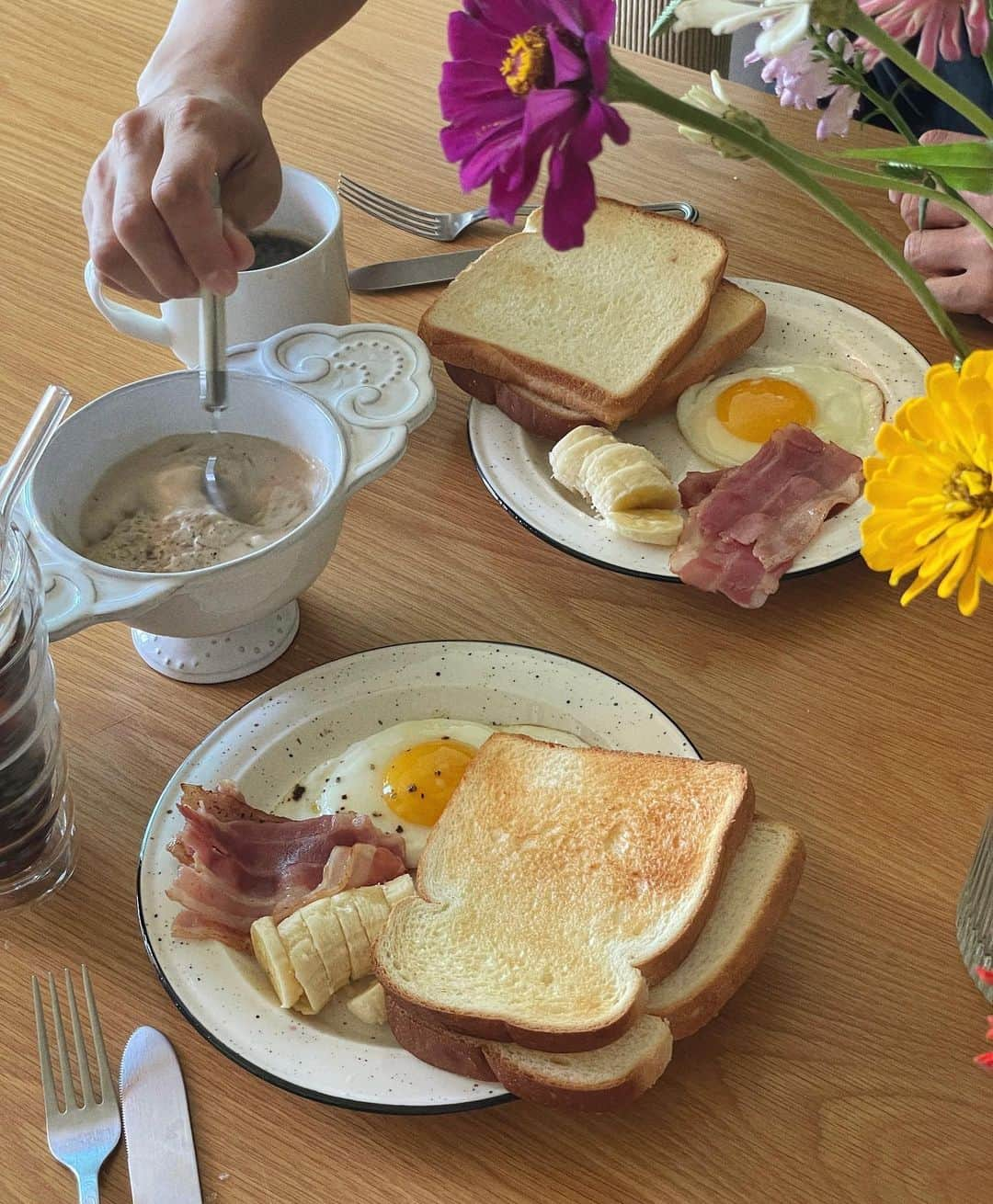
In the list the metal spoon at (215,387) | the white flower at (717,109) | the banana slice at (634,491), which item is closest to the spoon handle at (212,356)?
the metal spoon at (215,387)

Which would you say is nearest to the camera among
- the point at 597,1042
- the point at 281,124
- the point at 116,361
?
the point at 597,1042

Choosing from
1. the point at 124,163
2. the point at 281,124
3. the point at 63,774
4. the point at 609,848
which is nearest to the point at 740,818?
the point at 609,848

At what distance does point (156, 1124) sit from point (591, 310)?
41.2 inches

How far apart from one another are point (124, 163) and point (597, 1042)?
96 centimetres

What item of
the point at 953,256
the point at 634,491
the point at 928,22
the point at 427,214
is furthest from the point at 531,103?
the point at 427,214

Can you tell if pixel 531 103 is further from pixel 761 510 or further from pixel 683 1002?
pixel 761 510

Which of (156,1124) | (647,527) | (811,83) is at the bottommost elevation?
(156,1124)

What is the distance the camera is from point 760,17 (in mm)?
578

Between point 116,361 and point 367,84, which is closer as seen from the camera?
point 116,361

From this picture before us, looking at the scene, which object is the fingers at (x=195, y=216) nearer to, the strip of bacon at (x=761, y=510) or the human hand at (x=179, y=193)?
the human hand at (x=179, y=193)

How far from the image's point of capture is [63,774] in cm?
105

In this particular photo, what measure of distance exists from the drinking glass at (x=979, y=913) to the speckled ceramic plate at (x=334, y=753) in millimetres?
239

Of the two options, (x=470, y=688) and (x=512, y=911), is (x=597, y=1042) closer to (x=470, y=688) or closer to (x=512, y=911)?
(x=512, y=911)

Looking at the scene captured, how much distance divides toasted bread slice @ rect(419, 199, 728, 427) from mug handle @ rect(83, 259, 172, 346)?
0.98 ft
